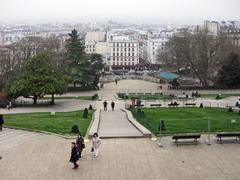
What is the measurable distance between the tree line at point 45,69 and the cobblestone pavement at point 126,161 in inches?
1006

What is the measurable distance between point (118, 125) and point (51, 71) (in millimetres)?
22723

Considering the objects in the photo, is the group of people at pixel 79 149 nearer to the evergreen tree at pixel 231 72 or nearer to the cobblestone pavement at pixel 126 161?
the cobblestone pavement at pixel 126 161

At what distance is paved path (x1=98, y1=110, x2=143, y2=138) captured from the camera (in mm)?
25422

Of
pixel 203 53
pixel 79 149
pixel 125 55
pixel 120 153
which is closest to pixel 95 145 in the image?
pixel 79 149

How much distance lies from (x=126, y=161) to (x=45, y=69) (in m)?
32.1

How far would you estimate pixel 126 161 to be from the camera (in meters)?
20.0

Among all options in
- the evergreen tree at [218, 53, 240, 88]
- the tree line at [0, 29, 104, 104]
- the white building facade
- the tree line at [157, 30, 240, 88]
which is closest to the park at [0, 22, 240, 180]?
the tree line at [0, 29, 104, 104]

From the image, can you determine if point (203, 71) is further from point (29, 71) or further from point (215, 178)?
point (215, 178)

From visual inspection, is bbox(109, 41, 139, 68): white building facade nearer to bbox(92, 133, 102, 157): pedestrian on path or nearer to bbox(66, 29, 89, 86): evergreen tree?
bbox(66, 29, 89, 86): evergreen tree

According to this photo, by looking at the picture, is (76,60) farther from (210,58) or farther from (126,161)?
(126,161)

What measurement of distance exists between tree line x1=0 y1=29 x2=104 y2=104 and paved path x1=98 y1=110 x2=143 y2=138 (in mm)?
14844

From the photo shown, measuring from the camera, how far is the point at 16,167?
63.3ft

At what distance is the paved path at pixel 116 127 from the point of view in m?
25.4

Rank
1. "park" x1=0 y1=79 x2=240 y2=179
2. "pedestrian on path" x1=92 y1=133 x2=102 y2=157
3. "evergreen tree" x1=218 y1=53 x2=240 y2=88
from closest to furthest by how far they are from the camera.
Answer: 1. "park" x1=0 y1=79 x2=240 y2=179
2. "pedestrian on path" x1=92 y1=133 x2=102 y2=157
3. "evergreen tree" x1=218 y1=53 x2=240 y2=88
